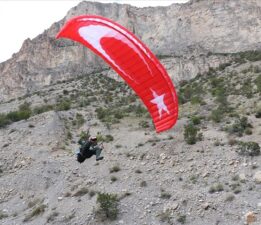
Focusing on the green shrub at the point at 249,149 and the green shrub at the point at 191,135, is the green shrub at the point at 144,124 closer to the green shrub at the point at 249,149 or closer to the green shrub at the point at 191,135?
the green shrub at the point at 191,135

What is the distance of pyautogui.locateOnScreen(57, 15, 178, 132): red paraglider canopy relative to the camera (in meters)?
14.6

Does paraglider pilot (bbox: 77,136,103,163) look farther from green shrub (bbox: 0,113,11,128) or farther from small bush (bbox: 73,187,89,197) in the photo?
green shrub (bbox: 0,113,11,128)

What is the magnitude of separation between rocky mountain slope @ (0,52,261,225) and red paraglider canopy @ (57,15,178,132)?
5.37 m

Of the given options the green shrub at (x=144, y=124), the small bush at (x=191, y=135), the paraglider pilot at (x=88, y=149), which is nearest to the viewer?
the paraglider pilot at (x=88, y=149)

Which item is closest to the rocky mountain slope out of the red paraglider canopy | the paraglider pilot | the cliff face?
the paraglider pilot

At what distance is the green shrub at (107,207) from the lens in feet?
64.0

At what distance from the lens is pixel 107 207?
19531 mm

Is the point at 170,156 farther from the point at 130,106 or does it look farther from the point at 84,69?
the point at 84,69

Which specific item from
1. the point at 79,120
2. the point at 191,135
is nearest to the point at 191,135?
the point at 191,135

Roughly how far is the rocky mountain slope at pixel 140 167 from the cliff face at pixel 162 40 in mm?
25751

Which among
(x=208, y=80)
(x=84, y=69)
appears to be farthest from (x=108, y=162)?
(x=84, y=69)

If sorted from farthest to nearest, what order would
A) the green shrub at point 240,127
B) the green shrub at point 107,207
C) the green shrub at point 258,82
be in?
the green shrub at point 258,82, the green shrub at point 240,127, the green shrub at point 107,207

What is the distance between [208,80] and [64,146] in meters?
20.1

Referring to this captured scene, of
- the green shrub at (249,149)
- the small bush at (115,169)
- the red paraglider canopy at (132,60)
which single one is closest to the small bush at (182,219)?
the red paraglider canopy at (132,60)
